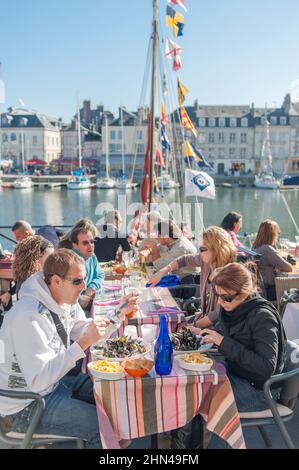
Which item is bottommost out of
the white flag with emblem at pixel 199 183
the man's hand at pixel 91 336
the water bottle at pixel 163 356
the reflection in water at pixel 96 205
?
the reflection in water at pixel 96 205

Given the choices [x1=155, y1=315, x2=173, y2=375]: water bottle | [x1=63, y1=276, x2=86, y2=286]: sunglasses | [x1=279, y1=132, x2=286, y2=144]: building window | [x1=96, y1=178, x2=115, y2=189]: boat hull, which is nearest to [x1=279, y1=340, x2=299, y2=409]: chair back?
[x1=155, y1=315, x2=173, y2=375]: water bottle

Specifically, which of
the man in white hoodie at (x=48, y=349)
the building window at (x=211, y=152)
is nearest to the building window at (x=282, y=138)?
the building window at (x=211, y=152)

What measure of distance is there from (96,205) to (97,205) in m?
3.61

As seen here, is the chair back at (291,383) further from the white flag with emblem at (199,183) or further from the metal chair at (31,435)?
the white flag with emblem at (199,183)

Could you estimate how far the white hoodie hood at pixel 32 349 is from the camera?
2.11 meters

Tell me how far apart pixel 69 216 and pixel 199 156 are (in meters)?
25.9

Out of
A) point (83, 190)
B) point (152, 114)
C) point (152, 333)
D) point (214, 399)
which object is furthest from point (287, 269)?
point (83, 190)

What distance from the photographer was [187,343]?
2.52 meters

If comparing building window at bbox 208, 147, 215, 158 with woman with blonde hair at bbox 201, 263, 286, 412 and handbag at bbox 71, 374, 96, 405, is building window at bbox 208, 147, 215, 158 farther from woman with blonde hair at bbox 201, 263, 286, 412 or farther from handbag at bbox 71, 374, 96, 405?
handbag at bbox 71, 374, 96, 405

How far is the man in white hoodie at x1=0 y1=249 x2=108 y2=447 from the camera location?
2.12 m

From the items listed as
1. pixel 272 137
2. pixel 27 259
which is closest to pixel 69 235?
pixel 27 259

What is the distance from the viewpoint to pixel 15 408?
2.24 meters

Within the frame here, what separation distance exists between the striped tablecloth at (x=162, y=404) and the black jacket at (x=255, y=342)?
0.56ft

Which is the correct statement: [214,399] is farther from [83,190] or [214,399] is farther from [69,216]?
[83,190]
